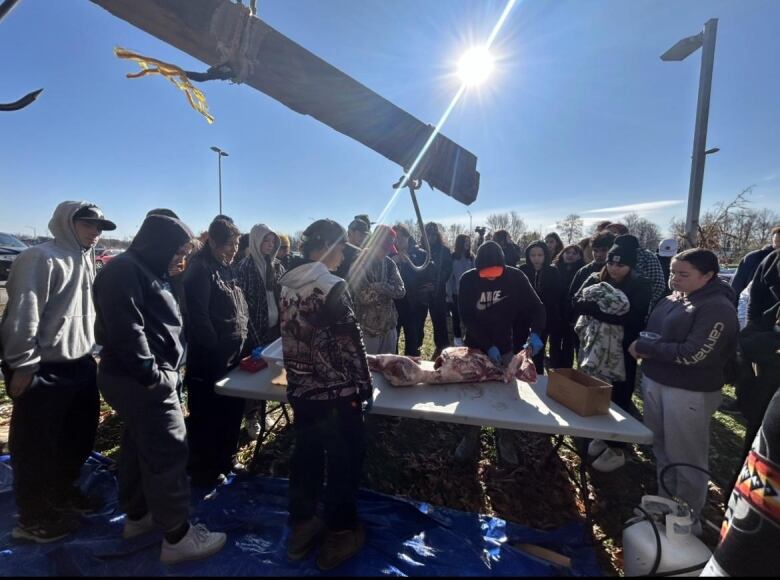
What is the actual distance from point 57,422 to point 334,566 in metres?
1.98

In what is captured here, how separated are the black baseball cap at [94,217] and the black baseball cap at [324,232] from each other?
5.11 ft

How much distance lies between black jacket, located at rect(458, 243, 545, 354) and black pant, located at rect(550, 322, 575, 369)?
1.70 metres

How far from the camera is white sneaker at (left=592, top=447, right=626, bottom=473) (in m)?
3.00

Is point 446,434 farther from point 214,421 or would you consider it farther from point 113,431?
point 113,431

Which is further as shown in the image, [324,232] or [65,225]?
[65,225]

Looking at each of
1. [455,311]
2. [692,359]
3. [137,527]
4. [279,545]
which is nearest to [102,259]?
[455,311]

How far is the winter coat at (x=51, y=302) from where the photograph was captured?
193 cm

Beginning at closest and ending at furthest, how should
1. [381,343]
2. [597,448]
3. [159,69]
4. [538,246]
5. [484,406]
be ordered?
[159,69] < [484,406] < [597,448] < [381,343] < [538,246]

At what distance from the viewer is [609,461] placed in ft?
9.90

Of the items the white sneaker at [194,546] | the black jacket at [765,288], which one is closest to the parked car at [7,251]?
the white sneaker at [194,546]

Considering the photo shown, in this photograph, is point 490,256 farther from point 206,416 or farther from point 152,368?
point 206,416

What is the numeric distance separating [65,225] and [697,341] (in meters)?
4.08

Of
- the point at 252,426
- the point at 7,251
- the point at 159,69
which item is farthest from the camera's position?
the point at 7,251

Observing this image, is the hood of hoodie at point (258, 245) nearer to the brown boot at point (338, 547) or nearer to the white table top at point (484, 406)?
the white table top at point (484, 406)
